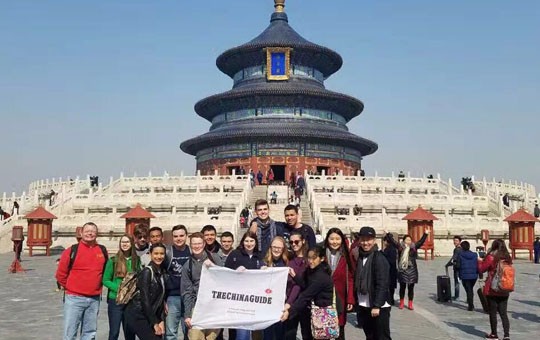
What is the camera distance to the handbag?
6496 millimetres

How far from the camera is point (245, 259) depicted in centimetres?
704

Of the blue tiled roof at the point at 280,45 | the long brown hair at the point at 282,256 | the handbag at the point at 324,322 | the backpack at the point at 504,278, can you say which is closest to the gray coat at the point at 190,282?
the long brown hair at the point at 282,256

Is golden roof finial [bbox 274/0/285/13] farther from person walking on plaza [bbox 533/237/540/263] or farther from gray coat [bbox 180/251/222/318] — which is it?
gray coat [bbox 180/251/222/318]

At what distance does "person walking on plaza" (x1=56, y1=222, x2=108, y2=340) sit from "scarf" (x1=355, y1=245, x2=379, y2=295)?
3.19 metres

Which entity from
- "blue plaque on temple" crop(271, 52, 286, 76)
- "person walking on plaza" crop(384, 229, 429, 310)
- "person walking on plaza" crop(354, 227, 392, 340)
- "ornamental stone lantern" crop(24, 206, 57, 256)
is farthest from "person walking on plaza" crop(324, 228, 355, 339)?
"blue plaque on temple" crop(271, 52, 286, 76)

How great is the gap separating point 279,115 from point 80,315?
1643 inches

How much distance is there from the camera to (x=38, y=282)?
16047 mm

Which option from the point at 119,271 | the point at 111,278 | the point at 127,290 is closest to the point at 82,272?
the point at 111,278

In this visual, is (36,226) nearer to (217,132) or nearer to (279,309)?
(279,309)

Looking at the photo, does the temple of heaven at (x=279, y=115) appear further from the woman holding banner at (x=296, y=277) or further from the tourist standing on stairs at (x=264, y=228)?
the woman holding banner at (x=296, y=277)

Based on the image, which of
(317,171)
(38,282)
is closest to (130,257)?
(38,282)

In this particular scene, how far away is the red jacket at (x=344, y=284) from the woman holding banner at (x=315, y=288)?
0.68 meters

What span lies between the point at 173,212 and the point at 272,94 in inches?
911

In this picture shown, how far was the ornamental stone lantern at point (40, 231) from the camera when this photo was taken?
23.4m
